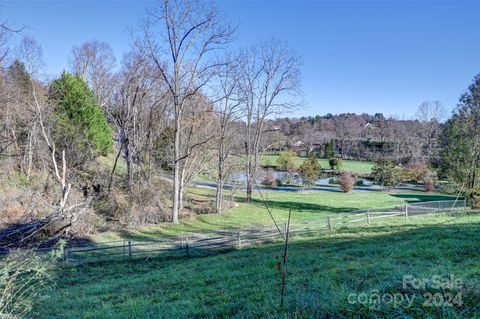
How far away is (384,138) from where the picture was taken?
7438 cm

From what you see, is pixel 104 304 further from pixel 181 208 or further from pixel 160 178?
pixel 160 178

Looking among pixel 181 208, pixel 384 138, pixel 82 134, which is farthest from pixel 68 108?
pixel 384 138

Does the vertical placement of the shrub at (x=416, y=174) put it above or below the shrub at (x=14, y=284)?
above

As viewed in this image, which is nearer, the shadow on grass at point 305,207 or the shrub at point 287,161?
the shadow on grass at point 305,207

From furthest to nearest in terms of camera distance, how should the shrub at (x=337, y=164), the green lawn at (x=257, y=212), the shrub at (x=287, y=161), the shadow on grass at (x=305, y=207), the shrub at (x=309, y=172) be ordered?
the shrub at (x=337, y=164) → the shrub at (x=287, y=161) → the shrub at (x=309, y=172) → the shadow on grass at (x=305, y=207) → the green lawn at (x=257, y=212)

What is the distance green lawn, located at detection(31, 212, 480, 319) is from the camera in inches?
124

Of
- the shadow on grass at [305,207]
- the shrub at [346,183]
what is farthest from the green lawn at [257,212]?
the shrub at [346,183]

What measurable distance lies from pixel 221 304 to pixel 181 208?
18446 millimetres

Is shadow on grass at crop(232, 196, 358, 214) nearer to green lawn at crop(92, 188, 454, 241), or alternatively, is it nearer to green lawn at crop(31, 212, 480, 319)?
green lawn at crop(92, 188, 454, 241)

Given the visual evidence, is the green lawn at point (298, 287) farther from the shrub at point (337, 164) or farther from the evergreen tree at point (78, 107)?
the shrub at point (337, 164)

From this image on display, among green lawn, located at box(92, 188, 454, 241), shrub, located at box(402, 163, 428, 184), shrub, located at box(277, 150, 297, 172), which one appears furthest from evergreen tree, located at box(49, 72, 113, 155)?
shrub, located at box(402, 163, 428, 184)

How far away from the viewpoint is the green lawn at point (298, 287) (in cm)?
316

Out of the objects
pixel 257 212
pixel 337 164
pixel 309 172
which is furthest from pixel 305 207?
pixel 337 164

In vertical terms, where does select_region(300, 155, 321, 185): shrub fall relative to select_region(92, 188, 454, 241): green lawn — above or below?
above
